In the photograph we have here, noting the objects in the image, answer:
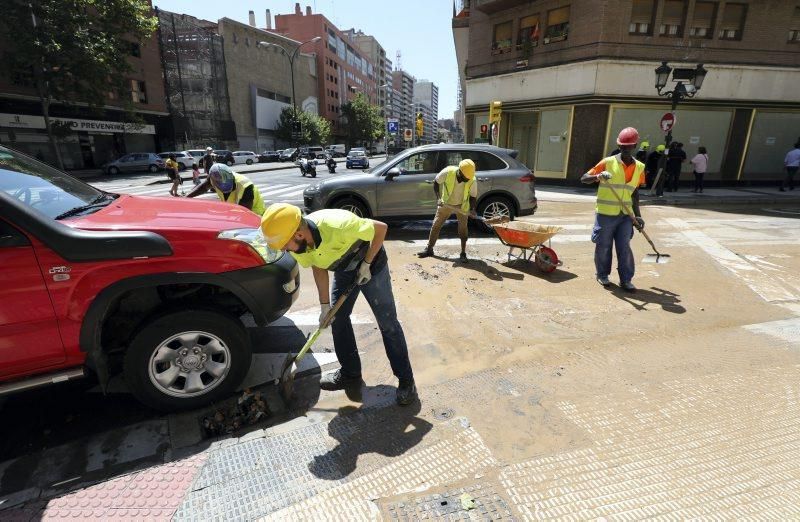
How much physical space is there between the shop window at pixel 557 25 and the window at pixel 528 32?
52 cm

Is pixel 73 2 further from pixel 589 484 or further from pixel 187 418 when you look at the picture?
pixel 589 484

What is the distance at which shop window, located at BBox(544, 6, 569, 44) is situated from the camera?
17.6 meters

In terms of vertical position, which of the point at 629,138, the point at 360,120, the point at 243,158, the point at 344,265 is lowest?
the point at 243,158

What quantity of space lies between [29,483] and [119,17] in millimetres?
28934

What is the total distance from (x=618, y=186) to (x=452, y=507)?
4.42 meters

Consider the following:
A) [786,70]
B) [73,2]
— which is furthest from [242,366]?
[73,2]

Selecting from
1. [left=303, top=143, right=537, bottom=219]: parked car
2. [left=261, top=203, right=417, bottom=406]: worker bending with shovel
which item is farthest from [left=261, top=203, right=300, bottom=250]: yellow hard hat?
[left=303, top=143, right=537, bottom=219]: parked car

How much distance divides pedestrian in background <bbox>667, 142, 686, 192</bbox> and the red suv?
1636 centimetres

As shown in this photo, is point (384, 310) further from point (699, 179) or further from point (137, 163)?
point (137, 163)

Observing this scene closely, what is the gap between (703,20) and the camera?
16703 millimetres

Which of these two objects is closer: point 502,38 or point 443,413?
point 443,413

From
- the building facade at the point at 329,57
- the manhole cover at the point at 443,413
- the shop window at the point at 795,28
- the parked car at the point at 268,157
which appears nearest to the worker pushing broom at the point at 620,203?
the manhole cover at the point at 443,413

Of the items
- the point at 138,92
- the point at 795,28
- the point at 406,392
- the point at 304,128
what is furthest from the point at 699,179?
the point at 304,128

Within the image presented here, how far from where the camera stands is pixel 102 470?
8.38 ft
